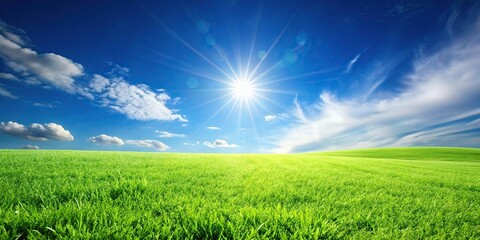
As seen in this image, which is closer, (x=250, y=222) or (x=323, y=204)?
(x=250, y=222)

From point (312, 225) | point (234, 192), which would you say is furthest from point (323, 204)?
point (234, 192)


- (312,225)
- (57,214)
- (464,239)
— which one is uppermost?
(57,214)

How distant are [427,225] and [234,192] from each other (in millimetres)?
2728

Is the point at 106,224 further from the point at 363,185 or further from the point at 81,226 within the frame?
the point at 363,185

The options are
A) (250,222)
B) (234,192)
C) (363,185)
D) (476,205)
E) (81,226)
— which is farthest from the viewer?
(363,185)

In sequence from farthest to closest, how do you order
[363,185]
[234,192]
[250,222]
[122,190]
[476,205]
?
[363,185] < [476,205] < [234,192] < [122,190] < [250,222]

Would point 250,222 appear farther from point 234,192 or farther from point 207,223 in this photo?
point 234,192

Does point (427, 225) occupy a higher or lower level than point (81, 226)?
lower

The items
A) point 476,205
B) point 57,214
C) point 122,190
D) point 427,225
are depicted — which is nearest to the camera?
point 57,214

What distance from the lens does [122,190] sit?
373 cm

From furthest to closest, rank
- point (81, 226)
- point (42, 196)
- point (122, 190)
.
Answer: point (122, 190), point (42, 196), point (81, 226)

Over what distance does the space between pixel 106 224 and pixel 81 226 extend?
22 centimetres

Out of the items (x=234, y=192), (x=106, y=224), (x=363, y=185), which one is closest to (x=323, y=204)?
(x=234, y=192)

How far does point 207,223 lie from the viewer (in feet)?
8.20
